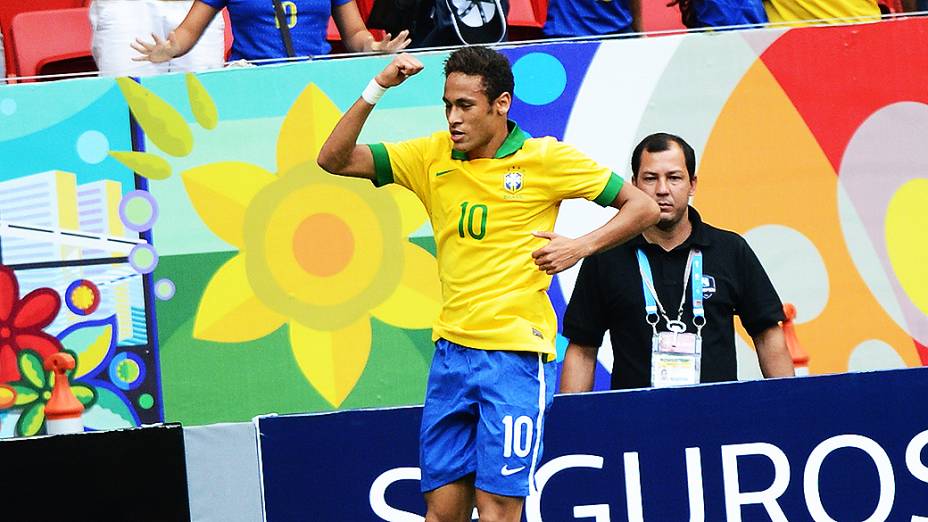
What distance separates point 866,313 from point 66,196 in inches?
142

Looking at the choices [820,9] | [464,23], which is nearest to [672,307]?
[464,23]

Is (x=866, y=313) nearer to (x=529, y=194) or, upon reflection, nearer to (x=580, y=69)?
(x=580, y=69)

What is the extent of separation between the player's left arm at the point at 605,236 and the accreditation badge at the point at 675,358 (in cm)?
83

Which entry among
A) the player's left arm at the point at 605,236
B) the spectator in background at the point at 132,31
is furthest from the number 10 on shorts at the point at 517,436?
the spectator in background at the point at 132,31

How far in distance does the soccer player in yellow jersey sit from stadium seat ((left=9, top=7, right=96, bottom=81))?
417 centimetres

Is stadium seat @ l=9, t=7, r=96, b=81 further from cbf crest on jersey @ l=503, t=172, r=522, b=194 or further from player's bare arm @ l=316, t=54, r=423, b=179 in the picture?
cbf crest on jersey @ l=503, t=172, r=522, b=194

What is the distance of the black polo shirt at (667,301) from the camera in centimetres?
Result: 579

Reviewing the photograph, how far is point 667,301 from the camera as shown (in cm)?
580

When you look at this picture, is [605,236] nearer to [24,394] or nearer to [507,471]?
[507,471]

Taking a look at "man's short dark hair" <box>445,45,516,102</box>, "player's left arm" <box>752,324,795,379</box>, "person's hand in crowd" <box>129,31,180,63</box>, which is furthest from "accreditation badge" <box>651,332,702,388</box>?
"person's hand in crowd" <box>129,31,180,63</box>

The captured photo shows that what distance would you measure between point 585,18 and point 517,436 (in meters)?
3.40

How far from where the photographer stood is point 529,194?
16.2 feet

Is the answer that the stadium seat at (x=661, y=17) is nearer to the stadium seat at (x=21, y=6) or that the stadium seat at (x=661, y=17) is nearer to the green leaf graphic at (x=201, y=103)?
the green leaf graphic at (x=201, y=103)

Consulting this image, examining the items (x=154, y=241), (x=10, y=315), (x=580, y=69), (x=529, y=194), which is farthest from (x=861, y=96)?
(x=10, y=315)
